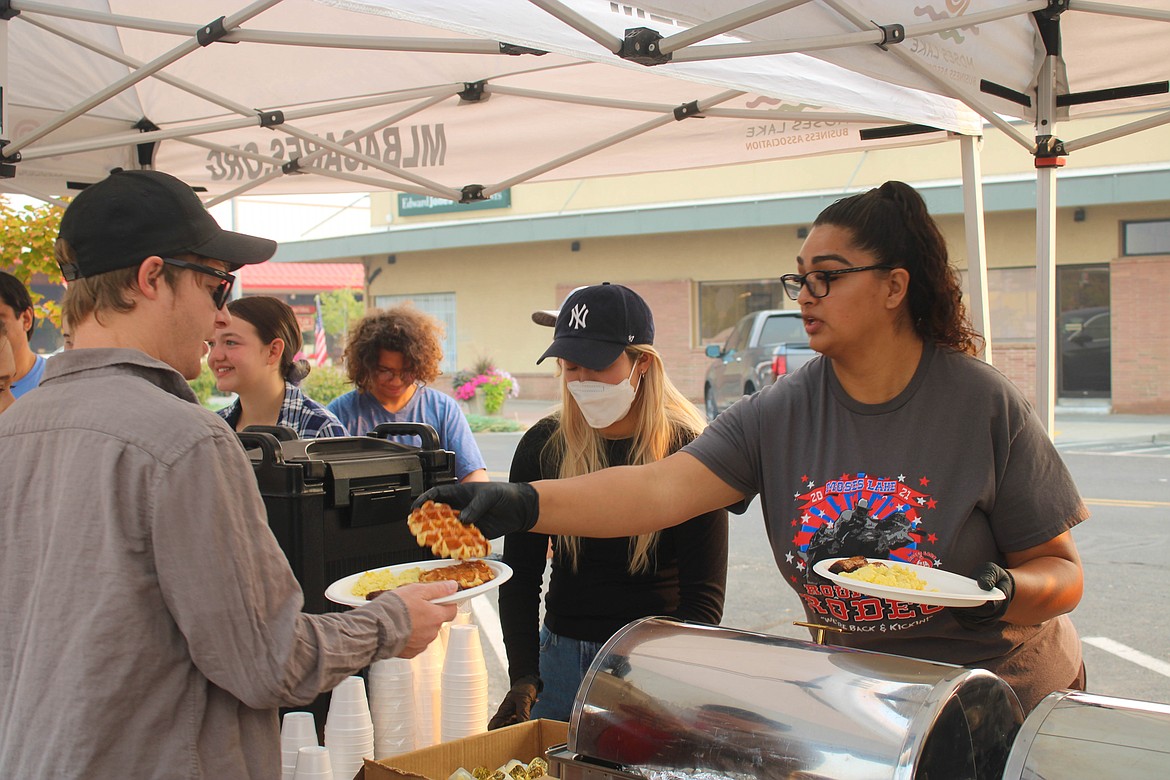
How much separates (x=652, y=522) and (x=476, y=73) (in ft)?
9.01

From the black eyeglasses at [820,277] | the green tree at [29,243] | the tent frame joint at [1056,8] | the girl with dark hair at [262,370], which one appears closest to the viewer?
the black eyeglasses at [820,277]

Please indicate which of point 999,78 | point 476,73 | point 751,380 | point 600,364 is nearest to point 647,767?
point 600,364

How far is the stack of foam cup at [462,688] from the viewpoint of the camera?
2.31 m

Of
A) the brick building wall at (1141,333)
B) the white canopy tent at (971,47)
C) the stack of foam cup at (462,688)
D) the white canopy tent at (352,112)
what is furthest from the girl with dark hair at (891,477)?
the brick building wall at (1141,333)

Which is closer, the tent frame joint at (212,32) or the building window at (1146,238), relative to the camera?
the tent frame joint at (212,32)

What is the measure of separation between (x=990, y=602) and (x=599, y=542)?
1.11 metres

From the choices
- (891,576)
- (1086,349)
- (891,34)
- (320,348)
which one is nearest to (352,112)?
(891,34)

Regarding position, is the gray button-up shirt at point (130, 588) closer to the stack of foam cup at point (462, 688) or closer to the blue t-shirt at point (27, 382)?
the stack of foam cup at point (462, 688)

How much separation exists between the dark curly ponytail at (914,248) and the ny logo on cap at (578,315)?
2.53ft

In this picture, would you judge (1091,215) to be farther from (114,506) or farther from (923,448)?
(114,506)

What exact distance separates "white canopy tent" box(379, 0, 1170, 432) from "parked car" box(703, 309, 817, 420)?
382 inches

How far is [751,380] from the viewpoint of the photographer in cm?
1485

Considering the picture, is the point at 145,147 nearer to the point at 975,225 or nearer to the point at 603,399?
the point at 603,399

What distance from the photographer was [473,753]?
212 cm
